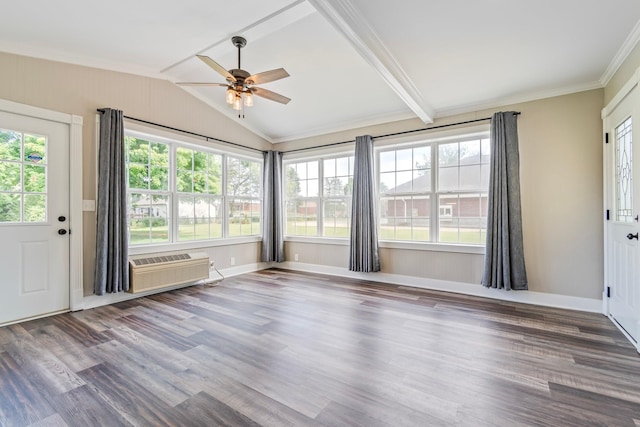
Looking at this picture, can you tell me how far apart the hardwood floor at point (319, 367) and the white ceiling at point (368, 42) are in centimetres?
255

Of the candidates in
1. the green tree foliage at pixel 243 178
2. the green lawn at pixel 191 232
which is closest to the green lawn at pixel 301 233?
the green lawn at pixel 191 232

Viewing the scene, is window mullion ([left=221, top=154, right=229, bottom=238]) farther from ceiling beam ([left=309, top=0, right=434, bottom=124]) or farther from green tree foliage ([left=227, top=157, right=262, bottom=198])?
ceiling beam ([left=309, top=0, right=434, bottom=124])

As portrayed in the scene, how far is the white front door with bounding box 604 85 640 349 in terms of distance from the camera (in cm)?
254

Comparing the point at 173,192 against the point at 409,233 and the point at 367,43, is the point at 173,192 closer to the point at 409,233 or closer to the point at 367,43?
the point at 367,43

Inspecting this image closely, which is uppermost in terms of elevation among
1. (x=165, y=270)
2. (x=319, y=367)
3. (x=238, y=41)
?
(x=238, y=41)

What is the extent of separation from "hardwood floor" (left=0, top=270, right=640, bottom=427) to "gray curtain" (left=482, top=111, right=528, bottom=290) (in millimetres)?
372

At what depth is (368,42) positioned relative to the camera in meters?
2.59

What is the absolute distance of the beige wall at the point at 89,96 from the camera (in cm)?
308

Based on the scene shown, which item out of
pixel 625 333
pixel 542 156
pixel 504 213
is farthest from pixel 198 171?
pixel 625 333

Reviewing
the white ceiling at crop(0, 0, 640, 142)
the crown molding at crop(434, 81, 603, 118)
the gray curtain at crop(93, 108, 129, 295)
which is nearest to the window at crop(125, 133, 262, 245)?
the gray curtain at crop(93, 108, 129, 295)

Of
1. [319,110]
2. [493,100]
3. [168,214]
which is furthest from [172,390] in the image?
[493,100]

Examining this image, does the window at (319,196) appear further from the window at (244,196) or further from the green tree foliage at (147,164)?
the green tree foliage at (147,164)

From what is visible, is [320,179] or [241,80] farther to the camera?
[320,179]

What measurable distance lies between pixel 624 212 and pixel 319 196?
4042 mm
